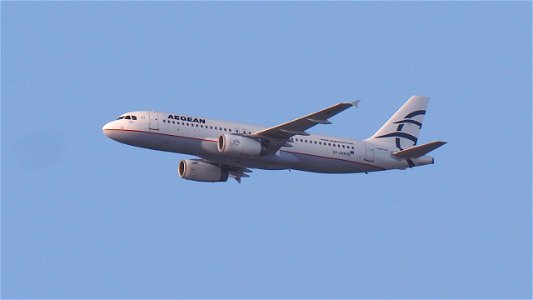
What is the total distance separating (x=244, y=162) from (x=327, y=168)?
583 centimetres

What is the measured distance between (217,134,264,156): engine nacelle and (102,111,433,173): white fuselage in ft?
2.47

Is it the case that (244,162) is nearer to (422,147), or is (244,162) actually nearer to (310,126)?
(310,126)

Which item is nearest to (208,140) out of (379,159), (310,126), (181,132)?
(181,132)

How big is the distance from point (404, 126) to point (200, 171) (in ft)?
50.7

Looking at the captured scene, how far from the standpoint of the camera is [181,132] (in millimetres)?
72750

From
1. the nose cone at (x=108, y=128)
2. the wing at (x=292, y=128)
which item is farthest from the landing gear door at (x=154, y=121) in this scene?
the wing at (x=292, y=128)

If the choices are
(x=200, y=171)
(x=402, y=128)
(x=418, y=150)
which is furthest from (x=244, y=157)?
(x=402, y=128)

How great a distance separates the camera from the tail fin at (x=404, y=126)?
81438 millimetres

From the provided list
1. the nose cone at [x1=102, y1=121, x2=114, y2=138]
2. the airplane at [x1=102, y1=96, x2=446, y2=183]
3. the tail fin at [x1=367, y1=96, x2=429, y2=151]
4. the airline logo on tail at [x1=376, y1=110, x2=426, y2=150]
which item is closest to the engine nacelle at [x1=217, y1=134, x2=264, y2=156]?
the airplane at [x1=102, y1=96, x2=446, y2=183]

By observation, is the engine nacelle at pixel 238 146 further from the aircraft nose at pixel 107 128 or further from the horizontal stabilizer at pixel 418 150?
the horizontal stabilizer at pixel 418 150

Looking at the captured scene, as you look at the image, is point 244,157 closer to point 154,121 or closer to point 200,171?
A: point 154,121

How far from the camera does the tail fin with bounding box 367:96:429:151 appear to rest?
8144 centimetres

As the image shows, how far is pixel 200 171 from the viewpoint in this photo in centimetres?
7900

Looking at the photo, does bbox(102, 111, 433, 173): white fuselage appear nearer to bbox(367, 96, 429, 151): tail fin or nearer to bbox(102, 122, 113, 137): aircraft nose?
bbox(102, 122, 113, 137): aircraft nose
